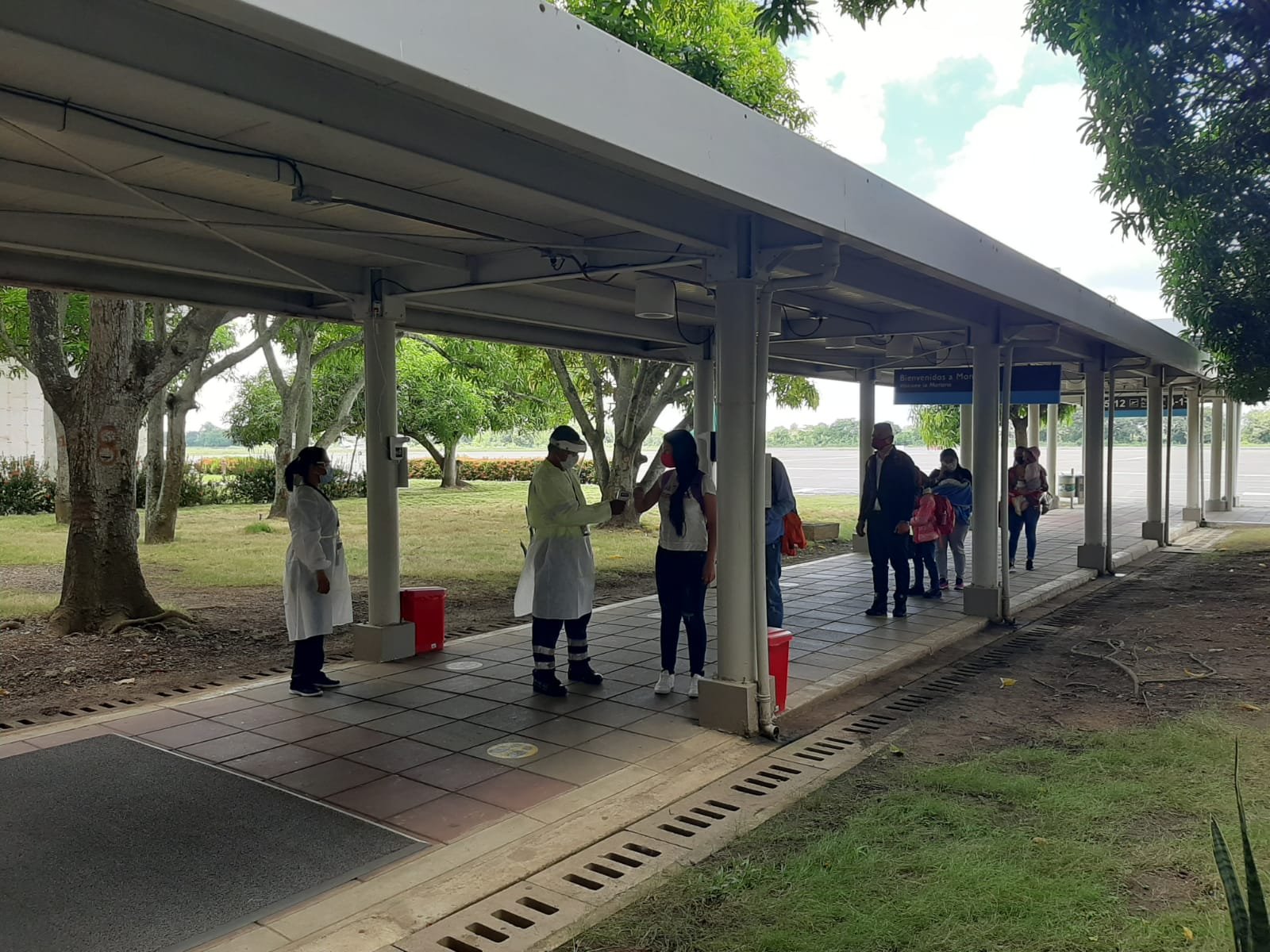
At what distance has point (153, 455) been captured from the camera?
52.9 feet

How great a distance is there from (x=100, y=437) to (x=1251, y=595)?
40.2 feet

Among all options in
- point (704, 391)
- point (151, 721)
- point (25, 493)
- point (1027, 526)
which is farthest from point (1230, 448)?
point (25, 493)

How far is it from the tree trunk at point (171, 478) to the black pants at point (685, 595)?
A: 1196 cm

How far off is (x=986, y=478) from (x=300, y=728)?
666cm

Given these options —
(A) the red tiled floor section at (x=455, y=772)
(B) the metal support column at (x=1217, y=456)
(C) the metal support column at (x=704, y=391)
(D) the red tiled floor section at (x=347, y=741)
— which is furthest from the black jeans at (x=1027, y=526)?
(B) the metal support column at (x=1217, y=456)

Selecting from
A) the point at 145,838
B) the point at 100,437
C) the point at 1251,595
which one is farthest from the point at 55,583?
the point at 1251,595

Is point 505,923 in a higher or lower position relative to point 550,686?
lower

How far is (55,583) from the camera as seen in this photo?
39.7 ft

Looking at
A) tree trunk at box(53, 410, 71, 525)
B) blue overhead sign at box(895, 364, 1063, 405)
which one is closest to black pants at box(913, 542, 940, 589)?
blue overhead sign at box(895, 364, 1063, 405)

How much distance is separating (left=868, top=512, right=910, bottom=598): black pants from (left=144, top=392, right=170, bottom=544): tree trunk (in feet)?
37.9

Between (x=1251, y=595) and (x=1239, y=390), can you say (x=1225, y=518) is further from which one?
(x=1251, y=595)

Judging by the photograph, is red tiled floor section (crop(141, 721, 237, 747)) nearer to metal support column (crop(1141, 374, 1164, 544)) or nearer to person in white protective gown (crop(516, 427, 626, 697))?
person in white protective gown (crop(516, 427, 626, 697))

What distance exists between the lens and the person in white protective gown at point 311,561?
639 cm

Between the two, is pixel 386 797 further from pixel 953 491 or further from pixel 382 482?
pixel 953 491
